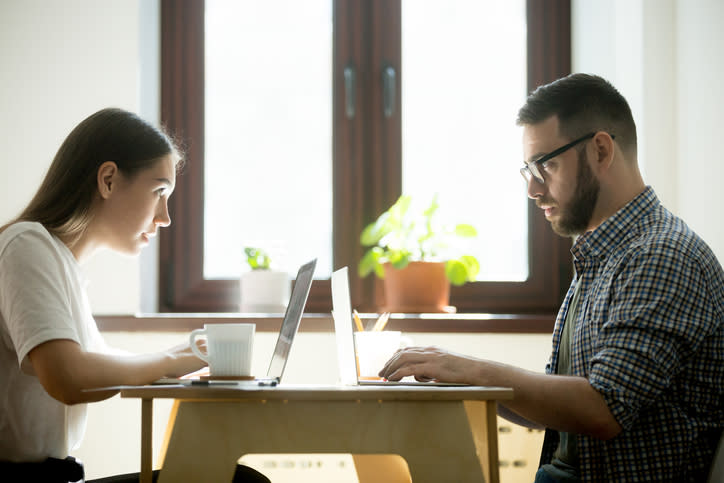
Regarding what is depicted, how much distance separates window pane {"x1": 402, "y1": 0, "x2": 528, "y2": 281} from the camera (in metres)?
2.47

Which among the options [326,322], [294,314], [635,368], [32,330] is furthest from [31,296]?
[326,322]

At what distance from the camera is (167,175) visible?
5.14 feet

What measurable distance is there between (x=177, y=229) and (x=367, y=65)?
0.90 m

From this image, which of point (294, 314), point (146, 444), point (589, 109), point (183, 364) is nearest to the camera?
point (146, 444)

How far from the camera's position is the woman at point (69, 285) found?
1146 millimetres

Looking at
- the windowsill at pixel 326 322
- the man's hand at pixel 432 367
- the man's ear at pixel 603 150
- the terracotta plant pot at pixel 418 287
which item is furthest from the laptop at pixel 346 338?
the terracotta plant pot at pixel 418 287

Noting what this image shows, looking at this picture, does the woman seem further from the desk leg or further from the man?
the man

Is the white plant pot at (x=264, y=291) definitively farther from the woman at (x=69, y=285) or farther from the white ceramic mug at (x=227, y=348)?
the white ceramic mug at (x=227, y=348)

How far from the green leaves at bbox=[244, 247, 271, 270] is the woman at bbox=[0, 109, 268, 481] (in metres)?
0.71

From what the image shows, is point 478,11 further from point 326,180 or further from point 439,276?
point 439,276

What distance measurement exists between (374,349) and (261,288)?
95cm

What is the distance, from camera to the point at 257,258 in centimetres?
233

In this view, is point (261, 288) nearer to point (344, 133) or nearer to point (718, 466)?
point (344, 133)

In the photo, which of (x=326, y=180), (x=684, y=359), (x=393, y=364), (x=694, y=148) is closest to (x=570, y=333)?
(x=684, y=359)
